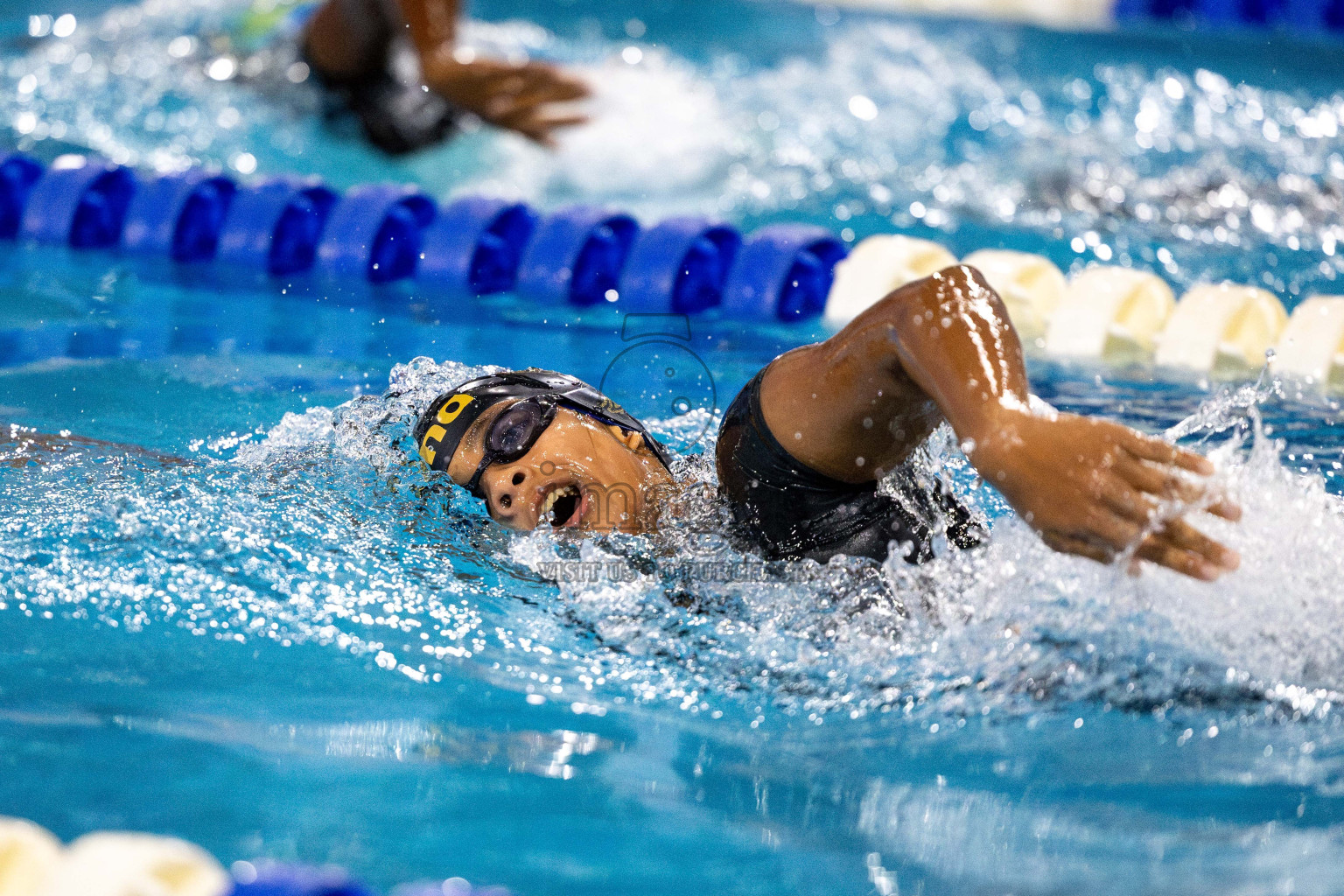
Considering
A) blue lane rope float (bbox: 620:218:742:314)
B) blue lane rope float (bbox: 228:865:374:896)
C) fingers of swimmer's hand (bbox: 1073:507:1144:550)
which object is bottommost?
blue lane rope float (bbox: 228:865:374:896)

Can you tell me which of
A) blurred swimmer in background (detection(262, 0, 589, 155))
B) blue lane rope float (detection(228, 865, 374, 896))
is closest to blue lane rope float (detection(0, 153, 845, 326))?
blurred swimmer in background (detection(262, 0, 589, 155))

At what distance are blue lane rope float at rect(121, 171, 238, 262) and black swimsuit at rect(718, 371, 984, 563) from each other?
2.86 m

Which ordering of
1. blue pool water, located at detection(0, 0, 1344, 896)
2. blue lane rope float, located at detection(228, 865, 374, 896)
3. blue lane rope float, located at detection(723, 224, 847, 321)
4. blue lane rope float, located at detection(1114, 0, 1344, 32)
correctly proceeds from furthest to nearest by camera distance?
1. blue lane rope float, located at detection(1114, 0, 1344, 32)
2. blue lane rope float, located at detection(723, 224, 847, 321)
3. blue pool water, located at detection(0, 0, 1344, 896)
4. blue lane rope float, located at detection(228, 865, 374, 896)

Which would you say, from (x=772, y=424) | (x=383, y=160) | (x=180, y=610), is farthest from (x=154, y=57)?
(x=772, y=424)

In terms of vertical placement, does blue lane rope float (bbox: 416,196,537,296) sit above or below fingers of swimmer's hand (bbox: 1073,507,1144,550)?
below

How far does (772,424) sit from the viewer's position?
2.05 metres

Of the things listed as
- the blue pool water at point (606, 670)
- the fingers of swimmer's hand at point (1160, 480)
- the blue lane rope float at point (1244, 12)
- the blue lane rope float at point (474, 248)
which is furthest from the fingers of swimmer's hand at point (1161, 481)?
the blue lane rope float at point (1244, 12)

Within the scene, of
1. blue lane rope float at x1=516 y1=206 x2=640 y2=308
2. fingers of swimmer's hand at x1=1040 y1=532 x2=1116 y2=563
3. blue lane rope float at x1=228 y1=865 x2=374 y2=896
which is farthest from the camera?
blue lane rope float at x1=516 y1=206 x2=640 y2=308

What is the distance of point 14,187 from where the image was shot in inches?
179

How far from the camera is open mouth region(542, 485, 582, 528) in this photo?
2160mm

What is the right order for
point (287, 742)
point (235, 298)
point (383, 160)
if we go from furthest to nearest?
point (383, 160)
point (235, 298)
point (287, 742)

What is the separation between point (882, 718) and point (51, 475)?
1653 millimetres

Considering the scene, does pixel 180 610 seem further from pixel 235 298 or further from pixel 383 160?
pixel 383 160

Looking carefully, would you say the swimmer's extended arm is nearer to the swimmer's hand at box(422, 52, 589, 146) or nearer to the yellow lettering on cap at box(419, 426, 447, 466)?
the yellow lettering on cap at box(419, 426, 447, 466)
